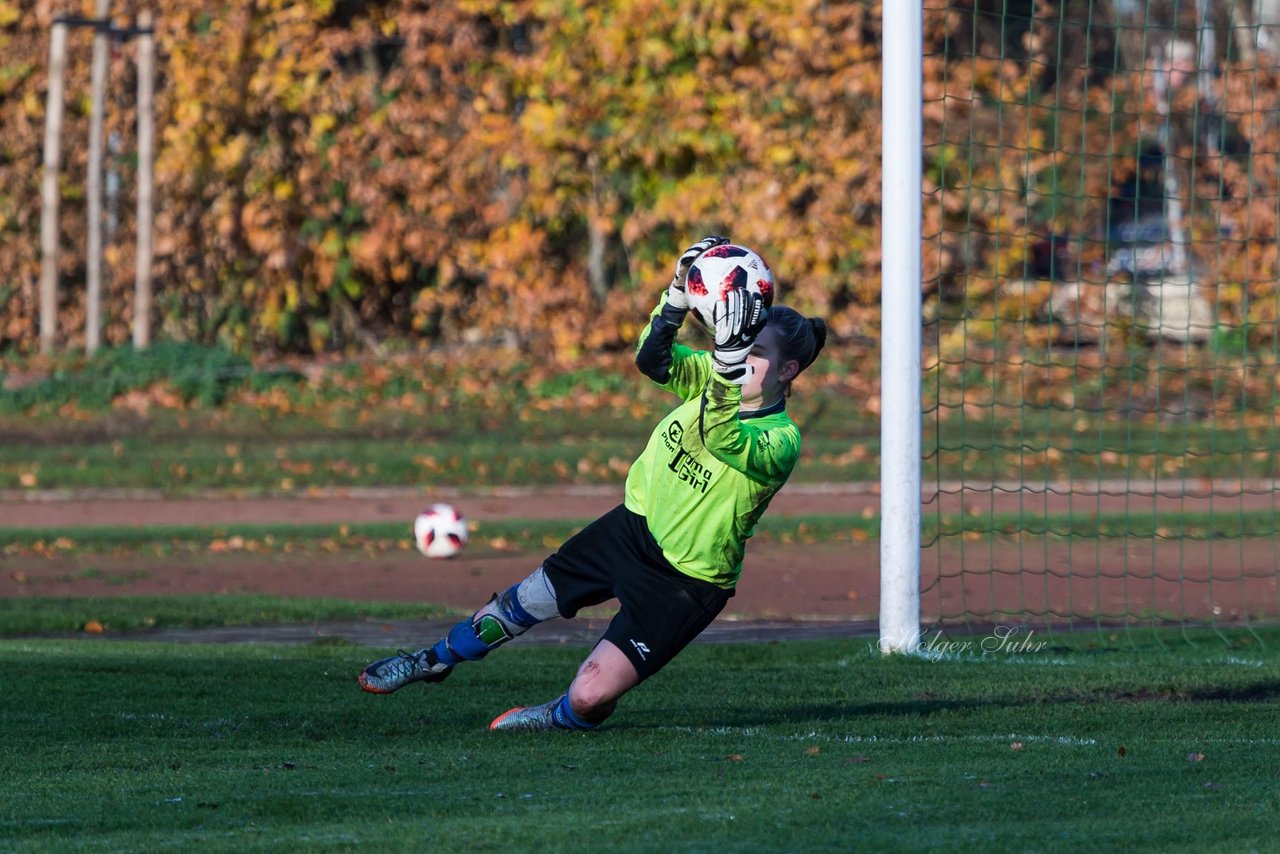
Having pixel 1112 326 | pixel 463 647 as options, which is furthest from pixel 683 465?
pixel 1112 326

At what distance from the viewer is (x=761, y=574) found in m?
12.2

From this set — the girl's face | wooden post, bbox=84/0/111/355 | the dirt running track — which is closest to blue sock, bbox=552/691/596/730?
the girl's face

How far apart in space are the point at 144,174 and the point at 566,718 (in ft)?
51.7

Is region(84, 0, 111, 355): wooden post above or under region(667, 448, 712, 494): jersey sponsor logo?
above

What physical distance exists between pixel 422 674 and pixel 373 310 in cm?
1652

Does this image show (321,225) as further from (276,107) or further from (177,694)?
(177,694)

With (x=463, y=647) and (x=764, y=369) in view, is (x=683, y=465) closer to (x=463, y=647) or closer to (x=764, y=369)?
(x=764, y=369)

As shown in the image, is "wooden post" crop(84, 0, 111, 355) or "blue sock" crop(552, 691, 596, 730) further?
"wooden post" crop(84, 0, 111, 355)

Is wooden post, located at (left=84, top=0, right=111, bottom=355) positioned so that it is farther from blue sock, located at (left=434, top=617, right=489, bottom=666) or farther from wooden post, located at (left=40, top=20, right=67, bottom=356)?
blue sock, located at (left=434, top=617, right=489, bottom=666)

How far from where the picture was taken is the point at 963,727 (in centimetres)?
682

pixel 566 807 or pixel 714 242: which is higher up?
pixel 714 242

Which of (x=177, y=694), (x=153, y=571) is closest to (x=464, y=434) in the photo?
(x=153, y=571)

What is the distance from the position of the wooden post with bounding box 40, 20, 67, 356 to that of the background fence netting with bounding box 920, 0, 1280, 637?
985cm

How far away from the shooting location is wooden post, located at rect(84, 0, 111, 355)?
824 inches
